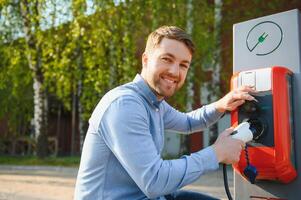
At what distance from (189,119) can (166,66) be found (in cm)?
60

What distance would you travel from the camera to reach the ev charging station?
1.81m

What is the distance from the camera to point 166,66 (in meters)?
1.61

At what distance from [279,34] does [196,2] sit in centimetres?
730

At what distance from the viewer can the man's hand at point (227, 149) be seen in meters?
1.51

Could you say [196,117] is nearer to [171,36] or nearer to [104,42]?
[171,36]

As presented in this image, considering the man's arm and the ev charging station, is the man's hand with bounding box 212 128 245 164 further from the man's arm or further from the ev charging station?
the man's arm

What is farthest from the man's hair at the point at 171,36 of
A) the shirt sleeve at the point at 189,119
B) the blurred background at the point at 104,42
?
the blurred background at the point at 104,42

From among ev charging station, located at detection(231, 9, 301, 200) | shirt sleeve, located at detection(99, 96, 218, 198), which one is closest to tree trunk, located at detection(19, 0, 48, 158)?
ev charging station, located at detection(231, 9, 301, 200)

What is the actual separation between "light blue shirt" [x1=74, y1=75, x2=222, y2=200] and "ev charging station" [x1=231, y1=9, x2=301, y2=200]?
44 cm

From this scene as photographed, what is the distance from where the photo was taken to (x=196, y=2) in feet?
29.6

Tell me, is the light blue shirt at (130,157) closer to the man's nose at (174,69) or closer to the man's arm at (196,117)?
the man's nose at (174,69)

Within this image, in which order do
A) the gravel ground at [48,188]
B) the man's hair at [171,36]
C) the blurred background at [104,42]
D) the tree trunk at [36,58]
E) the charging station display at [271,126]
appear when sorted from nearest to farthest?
1. the man's hair at [171,36]
2. the charging station display at [271,126]
3. the gravel ground at [48,188]
4. the blurred background at [104,42]
5. the tree trunk at [36,58]

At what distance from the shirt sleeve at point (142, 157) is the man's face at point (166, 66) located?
0.18 meters

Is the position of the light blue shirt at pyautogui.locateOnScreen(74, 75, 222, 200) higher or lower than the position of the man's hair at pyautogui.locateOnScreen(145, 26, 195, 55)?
lower
